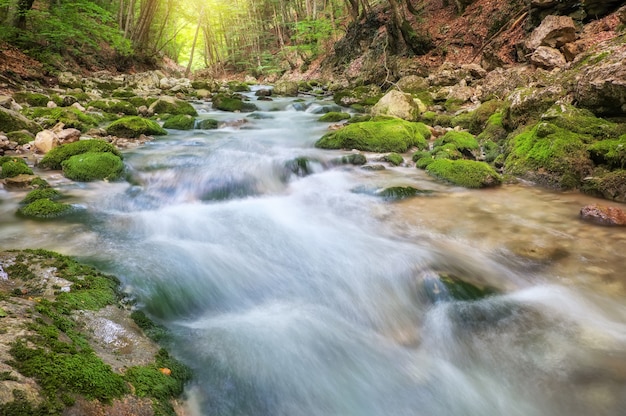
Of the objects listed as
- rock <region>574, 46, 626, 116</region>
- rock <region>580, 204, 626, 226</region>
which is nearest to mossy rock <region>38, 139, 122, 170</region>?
rock <region>580, 204, 626, 226</region>

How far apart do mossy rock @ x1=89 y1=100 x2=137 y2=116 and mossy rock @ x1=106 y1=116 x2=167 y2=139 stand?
2812 mm

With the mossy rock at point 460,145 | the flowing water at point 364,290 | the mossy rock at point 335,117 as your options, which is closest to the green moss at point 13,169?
the flowing water at point 364,290

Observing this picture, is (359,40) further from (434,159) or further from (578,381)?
(578,381)

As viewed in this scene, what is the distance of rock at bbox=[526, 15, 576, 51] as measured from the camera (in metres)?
10.8

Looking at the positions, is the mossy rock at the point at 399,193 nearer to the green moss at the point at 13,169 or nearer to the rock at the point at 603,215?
the rock at the point at 603,215

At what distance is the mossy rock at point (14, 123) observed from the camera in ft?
25.7

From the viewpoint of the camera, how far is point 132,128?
9484 millimetres

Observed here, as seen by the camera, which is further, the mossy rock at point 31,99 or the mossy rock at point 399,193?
the mossy rock at point 31,99

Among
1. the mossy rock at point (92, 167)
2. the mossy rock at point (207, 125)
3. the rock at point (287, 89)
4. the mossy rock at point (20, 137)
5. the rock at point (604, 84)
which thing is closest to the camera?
the rock at point (604, 84)

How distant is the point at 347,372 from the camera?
285cm

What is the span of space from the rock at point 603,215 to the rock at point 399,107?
6682 millimetres

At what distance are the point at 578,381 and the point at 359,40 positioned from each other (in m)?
24.0

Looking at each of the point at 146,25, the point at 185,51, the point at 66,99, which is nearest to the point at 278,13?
the point at 146,25

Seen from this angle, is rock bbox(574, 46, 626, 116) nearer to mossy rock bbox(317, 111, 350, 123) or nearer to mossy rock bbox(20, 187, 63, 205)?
mossy rock bbox(317, 111, 350, 123)
